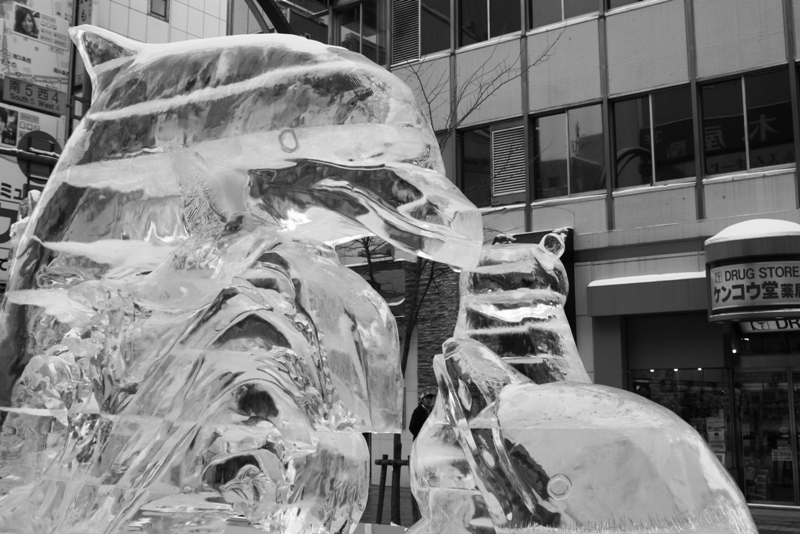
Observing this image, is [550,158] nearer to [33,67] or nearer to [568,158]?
[568,158]

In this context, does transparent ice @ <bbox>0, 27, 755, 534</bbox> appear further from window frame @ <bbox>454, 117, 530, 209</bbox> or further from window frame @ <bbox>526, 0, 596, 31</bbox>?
window frame @ <bbox>526, 0, 596, 31</bbox>

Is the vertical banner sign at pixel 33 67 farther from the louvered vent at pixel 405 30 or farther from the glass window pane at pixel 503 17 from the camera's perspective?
the glass window pane at pixel 503 17

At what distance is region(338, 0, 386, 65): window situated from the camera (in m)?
14.9

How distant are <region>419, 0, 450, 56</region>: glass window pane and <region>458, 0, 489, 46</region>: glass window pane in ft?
0.86

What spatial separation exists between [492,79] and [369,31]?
117 inches

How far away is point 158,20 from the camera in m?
12.8

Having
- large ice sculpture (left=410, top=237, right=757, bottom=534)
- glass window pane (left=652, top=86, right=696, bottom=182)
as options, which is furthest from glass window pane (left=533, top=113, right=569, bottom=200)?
large ice sculpture (left=410, top=237, right=757, bottom=534)

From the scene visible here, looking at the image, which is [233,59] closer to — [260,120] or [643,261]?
[260,120]

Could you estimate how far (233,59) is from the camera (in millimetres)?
1573

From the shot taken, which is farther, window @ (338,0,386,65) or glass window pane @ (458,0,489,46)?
window @ (338,0,386,65)

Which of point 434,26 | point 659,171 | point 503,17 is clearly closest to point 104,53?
point 659,171

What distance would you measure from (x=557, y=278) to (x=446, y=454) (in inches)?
32.4

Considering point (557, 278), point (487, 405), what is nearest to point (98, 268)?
point (487, 405)

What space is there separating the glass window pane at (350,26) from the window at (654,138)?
4998mm
